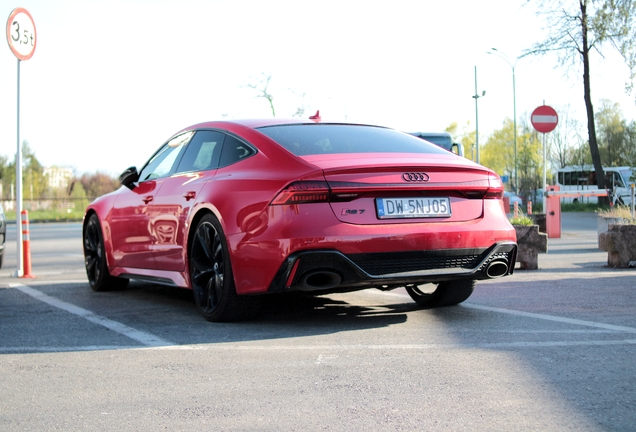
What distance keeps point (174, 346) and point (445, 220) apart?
6.25ft

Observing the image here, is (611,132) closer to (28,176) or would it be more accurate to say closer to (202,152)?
(28,176)

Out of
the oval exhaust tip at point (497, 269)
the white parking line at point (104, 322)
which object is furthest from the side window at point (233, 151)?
the oval exhaust tip at point (497, 269)

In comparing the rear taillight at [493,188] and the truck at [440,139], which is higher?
the truck at [440,139]

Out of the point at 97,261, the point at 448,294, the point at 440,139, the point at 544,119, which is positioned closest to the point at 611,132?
the point at 440,139

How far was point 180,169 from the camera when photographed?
681 centimetres

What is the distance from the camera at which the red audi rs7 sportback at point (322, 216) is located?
17.3ft

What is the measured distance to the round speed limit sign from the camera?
36.5 ft

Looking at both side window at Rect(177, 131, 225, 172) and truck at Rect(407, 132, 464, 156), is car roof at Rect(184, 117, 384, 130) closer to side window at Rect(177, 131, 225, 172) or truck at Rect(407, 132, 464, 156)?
side window at Rect(177, 131, 225, 172)

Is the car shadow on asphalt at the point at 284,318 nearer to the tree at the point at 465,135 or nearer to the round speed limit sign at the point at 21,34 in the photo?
the round speed limit sign at the point at 21,34

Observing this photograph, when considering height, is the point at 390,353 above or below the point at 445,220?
below

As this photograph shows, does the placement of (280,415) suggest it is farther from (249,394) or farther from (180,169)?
(180,169)

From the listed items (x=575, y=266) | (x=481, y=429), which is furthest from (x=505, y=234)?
(x=575, y=266)

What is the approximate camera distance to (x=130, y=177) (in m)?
7.68

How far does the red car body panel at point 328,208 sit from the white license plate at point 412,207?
34 mm
